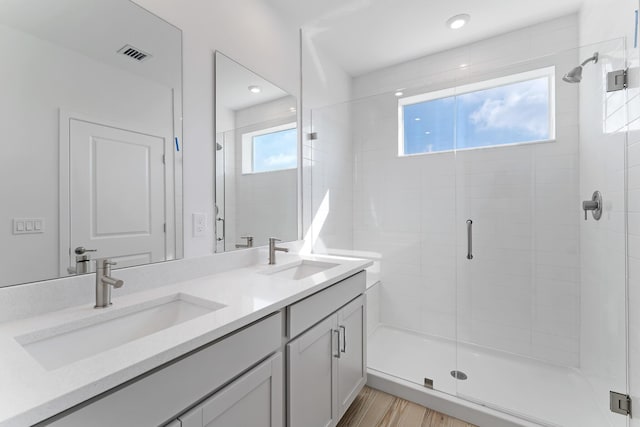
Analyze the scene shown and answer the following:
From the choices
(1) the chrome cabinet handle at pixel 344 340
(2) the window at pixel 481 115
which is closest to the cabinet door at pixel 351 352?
(1) the chrome cabinet handle at pixel 344 340

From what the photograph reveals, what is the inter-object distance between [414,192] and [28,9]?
2446mm

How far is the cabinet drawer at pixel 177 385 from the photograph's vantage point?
573mm

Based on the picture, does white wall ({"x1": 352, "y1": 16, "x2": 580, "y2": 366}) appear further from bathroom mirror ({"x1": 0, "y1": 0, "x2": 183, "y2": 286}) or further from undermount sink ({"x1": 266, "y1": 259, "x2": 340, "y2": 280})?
bathroom mirror ({"x1": 0, "y1": 0, "x2": 183, "y2": 286})

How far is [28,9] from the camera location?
3.04 feet

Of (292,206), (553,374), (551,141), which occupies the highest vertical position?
(551,141)

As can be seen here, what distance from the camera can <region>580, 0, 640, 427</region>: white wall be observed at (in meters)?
1.34

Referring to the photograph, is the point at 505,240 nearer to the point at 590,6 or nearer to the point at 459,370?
the point at 459,370

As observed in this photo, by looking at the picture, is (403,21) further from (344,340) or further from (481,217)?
(344,340)

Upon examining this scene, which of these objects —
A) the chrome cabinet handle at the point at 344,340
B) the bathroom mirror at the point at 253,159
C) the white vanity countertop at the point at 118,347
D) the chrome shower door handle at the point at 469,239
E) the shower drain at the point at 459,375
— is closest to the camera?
the white vanity countertop at the point at 118,347

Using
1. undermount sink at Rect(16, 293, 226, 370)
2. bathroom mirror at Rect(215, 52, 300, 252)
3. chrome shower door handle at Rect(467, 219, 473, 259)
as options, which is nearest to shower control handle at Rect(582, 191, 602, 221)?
chrome shower door handle at Rect(467, 219, 473, 259)

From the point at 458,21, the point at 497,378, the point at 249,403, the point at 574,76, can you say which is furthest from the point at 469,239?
the point at 249,403

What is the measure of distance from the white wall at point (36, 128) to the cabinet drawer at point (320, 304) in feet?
2.75

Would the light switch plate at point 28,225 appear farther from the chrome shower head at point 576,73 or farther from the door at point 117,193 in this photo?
the chrome shower head at point 576,73

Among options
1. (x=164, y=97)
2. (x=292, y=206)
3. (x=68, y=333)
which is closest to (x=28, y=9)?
(x=164, y=97)
